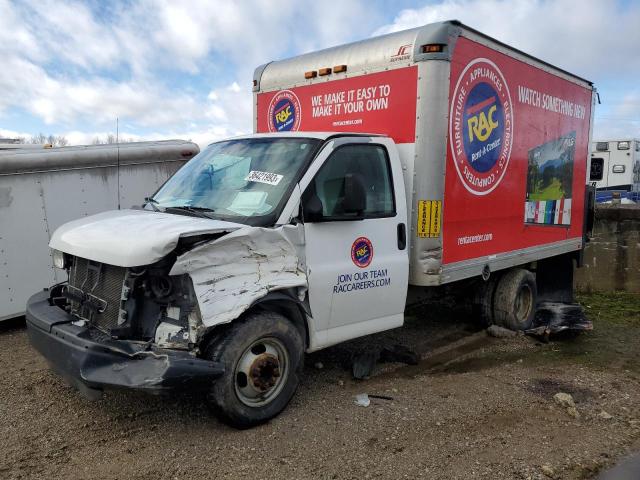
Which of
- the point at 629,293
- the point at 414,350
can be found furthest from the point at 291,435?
the point at 629,293

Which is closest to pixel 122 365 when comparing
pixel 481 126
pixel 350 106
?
pixel 350 106

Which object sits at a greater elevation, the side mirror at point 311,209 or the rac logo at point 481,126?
the rac logo at point 481,126

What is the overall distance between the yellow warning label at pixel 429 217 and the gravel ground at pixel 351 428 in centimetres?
137

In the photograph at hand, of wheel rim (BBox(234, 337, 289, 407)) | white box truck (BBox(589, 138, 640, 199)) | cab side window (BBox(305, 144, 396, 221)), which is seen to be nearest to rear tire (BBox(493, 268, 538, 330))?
cab side window (BBox(305, 144, 396, 221))

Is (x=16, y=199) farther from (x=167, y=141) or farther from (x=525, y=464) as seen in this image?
(x=525, y=464)

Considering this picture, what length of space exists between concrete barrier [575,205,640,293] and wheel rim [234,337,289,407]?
26.0ft

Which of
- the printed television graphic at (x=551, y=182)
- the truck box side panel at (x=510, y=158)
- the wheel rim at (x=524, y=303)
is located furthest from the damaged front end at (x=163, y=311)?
the wheel rim at (x=524, y=303)

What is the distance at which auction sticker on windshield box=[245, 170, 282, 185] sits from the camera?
14.0ft

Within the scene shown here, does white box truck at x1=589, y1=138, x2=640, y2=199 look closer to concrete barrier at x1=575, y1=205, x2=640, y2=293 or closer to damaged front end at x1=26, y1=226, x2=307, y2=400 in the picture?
concrete barrier at x1=575, y1=205, x2=640, y2=293

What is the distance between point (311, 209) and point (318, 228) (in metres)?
0.17

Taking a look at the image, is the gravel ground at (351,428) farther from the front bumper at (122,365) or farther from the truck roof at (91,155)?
the truck roof at (91,155)

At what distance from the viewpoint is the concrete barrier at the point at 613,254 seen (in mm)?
9859

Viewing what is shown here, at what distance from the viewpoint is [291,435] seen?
12.8ft

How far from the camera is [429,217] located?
5027 mm
